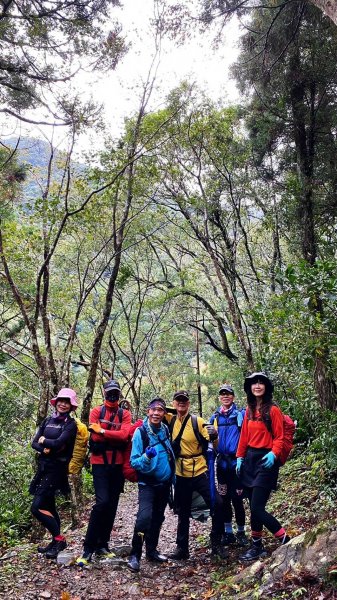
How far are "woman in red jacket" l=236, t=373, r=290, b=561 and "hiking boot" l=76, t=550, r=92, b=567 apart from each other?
67.0 inches

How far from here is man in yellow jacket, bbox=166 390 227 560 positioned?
17.7 feet

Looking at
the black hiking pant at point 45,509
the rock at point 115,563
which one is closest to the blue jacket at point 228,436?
the rock at point 115,563

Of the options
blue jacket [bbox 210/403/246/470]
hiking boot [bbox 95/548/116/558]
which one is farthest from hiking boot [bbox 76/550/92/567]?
blue jacket [bbox 210/403/246/470]

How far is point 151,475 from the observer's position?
509 cm

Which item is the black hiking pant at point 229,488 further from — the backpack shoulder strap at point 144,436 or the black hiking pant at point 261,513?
the backpack shoulder strap at point 144,436

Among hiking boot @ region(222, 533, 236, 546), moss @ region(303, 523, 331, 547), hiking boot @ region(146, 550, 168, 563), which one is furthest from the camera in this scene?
hiking boot @ region(222, 533, 236, 546)

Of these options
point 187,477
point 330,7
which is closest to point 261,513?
point 187,477

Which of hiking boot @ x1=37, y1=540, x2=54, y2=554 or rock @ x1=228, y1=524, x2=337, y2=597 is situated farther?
hiking boot @ x1=37, y1=540, x2=54, y2=554

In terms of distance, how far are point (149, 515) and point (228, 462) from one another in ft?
3.88

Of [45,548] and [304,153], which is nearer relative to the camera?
[45,548]

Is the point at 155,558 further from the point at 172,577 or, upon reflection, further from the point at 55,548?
the point at 55,548

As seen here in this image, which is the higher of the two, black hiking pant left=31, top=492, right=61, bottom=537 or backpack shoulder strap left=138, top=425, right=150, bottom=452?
backpack shoulder strap left=138, top=425, right=150, bottom=452

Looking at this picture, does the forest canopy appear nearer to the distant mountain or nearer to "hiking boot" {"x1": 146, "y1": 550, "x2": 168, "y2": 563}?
the distant mountain

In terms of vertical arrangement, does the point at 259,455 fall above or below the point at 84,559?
above
